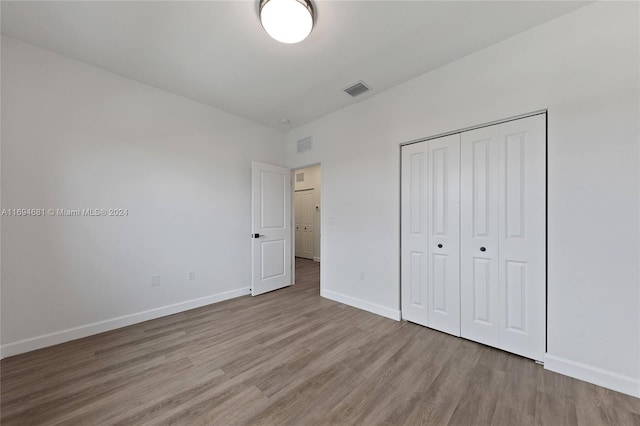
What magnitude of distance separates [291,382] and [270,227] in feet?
8.34

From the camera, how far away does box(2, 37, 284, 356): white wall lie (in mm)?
2182

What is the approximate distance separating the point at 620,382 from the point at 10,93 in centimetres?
550

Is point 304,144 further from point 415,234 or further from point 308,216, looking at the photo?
point 308,216

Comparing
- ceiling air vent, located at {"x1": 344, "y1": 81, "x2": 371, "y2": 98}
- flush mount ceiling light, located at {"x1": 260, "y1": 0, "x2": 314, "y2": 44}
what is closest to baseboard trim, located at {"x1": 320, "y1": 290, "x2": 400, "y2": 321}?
ceiling air vent, located at {"x1": 344, "y1": 81, "x2": 371, "y2": 98}

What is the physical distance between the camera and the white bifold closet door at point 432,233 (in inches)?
96.9

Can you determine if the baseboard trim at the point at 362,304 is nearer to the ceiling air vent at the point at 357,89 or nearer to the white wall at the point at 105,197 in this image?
the white wall at the point at 105,197

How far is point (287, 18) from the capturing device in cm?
172

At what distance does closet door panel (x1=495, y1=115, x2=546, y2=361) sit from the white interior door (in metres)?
3.09

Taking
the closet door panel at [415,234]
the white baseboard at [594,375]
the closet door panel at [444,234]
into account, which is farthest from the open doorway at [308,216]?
the white baseboard at [594,375]

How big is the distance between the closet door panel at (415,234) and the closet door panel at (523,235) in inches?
27.3

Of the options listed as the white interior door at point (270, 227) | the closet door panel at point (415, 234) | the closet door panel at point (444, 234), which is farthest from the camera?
the white interior door at point (270, 227)

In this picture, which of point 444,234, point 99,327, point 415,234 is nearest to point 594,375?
point 444,234

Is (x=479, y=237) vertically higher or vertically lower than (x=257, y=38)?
lower

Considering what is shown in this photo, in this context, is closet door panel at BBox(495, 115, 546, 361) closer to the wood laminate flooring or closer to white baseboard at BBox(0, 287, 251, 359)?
the wood laminate flooring
